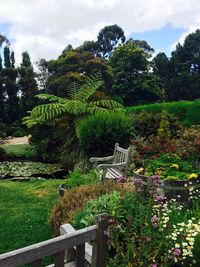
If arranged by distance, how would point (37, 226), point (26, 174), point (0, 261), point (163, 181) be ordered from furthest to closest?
point (26, 174) < point (37, 226) < point (163, 181) < point (0, 261)

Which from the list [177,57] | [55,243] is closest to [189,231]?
[55,243]

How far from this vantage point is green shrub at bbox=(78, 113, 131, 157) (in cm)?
871

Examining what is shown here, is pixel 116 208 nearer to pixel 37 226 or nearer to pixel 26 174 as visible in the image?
pixel 37 226

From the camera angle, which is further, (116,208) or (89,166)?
(89,166)

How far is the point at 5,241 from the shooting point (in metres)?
4.27

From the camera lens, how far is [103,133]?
8.72 metres

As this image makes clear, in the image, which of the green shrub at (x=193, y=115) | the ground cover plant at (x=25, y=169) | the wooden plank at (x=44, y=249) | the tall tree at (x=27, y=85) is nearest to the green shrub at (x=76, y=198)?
the wooden plank at (x=44, y=249)

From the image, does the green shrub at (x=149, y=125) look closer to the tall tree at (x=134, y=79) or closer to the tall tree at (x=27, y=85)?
the tall tree at (x=27, y=85)

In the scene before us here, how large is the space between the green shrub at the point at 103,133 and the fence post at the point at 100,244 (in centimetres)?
645

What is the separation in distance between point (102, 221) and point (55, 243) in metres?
0.35

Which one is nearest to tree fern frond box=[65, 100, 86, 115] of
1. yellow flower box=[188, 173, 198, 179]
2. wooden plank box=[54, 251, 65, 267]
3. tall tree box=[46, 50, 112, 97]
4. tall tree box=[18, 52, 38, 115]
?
yellow flower box=[188, 173, 198, 179]

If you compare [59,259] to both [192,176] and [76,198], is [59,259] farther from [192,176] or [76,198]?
[192,176]

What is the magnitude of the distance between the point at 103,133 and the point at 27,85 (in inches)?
652

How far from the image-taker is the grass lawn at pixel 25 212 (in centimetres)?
435
